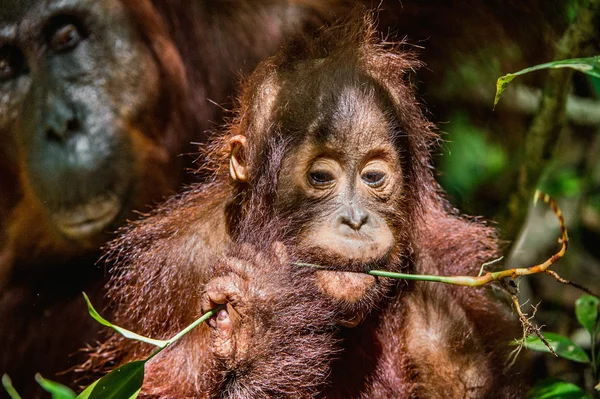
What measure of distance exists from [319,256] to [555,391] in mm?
868

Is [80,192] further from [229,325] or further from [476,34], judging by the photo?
[476,34]

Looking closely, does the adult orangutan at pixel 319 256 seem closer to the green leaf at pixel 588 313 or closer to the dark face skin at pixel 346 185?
the dark face skin at pixel 346 185

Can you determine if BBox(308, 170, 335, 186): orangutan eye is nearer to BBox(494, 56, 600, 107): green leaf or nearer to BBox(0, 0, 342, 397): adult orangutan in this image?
BBox(494, 56, 600, 107): green leaf

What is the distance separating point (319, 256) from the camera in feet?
6.77

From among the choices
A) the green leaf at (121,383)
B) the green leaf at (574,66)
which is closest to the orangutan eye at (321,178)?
the green leaf at (574,66)

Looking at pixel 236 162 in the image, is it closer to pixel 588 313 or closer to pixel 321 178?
pixel 321 178

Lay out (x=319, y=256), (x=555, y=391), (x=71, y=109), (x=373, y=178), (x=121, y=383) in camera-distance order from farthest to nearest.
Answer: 1. (x=71, y=109)
2. (x=555, y=391)
3. (x=373, y=178)
4. (x=319, y=256)
5. (x=121, y=383)

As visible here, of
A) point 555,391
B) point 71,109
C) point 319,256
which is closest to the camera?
point 319,256

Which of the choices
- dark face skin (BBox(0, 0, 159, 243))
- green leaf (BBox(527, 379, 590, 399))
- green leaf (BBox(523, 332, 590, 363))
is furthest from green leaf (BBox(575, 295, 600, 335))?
Result: dark face skin (BBox(0, 0, 159, 243))

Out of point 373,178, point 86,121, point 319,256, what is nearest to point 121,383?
point 319,256

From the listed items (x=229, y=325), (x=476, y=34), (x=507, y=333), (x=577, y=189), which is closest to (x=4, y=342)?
(x=229, y=325)

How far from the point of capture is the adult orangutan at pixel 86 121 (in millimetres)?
2682

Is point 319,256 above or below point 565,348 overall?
above

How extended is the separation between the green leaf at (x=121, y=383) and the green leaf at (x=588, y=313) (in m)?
1.35
